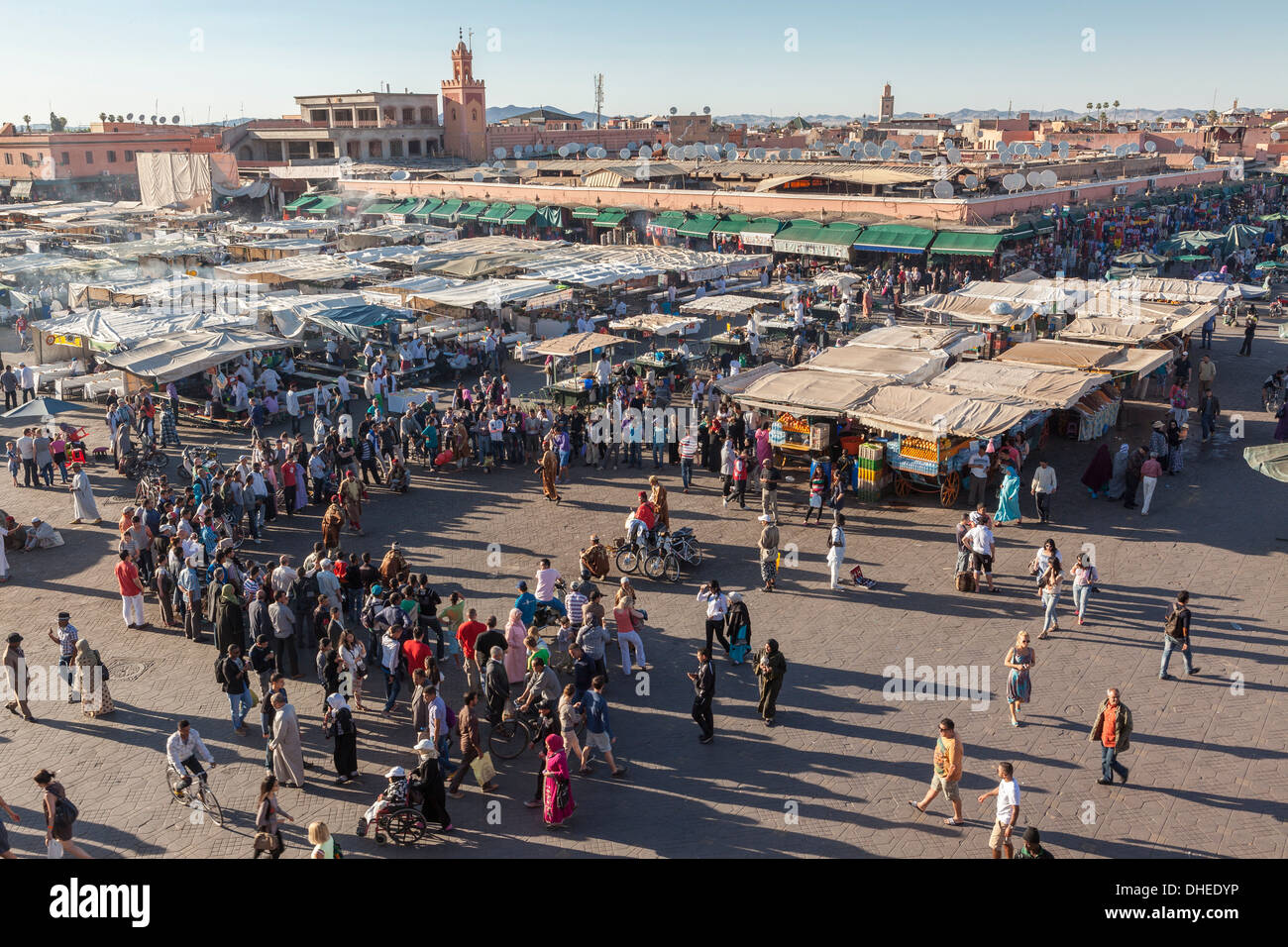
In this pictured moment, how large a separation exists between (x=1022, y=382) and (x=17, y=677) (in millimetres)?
15457

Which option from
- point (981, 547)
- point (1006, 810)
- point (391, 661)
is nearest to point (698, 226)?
point (981, 547)

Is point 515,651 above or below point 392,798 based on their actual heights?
above

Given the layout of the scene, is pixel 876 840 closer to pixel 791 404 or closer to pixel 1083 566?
pixel 1083 566

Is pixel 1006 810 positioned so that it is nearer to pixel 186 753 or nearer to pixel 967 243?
pixel 186 753

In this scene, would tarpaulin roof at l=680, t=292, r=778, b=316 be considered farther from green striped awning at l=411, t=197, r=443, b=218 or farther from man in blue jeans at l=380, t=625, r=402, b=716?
green striped awning at l=411, t=197, r=443, b=218

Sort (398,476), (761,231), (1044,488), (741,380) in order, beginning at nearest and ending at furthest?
1. (1044,488)
2. (398,476)
3. (741,380)
4. (761,231)

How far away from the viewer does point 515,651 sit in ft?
35.6

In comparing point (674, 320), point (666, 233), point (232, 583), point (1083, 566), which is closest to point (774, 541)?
point (1083, 566)

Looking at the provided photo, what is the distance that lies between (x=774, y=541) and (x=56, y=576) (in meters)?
10.2

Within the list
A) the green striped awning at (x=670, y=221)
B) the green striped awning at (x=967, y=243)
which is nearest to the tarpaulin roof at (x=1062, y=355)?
the green striped awning at (x=967, y=243)

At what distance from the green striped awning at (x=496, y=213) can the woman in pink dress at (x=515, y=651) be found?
4014 centimetres

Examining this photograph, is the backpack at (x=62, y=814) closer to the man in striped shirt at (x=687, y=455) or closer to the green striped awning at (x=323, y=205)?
the man in striped shirt at (x=687, y=455)

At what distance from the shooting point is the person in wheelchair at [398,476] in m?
18.0

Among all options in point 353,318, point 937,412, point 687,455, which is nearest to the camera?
point 937,412
